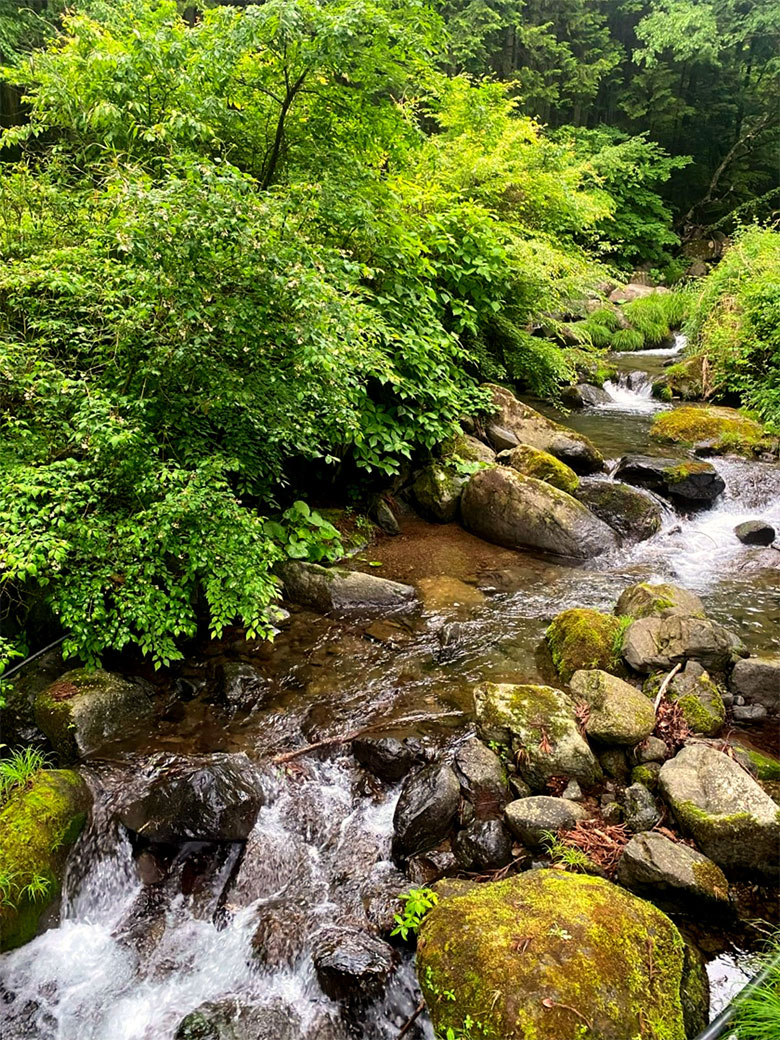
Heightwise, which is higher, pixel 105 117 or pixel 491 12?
pixel 491 12

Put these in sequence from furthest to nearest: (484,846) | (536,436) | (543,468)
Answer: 1. (536,436)
2. (543,468)
3. (484,846)

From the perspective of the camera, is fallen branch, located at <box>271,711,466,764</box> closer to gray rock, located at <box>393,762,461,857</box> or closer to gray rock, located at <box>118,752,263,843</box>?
gray rock, located at <box>118,752,263,843</box>

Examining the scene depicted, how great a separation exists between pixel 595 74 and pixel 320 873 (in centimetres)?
3316

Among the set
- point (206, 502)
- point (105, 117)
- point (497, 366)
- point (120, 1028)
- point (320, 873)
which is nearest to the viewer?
point (120, 1028)

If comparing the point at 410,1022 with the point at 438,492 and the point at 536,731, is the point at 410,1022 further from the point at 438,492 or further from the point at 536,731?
the point at 438,492

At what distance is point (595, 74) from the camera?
26469 mm

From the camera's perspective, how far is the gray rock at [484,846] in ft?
11.0

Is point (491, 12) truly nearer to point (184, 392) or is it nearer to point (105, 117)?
point (105, 117)

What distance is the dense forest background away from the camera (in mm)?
3943

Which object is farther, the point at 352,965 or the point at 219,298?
the point at 219,298

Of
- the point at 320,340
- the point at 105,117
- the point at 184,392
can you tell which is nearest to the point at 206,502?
the point at 184,392

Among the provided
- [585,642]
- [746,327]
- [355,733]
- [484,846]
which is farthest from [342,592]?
[746,327]

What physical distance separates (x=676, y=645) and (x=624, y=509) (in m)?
3.15

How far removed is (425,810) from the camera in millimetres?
3549
